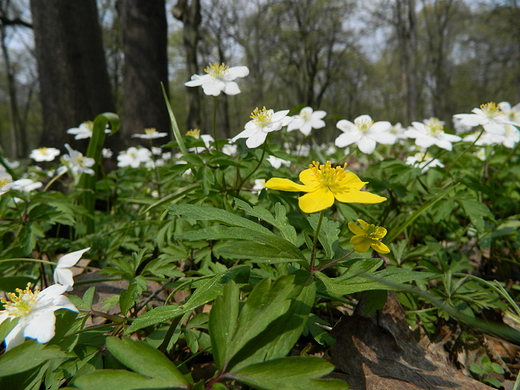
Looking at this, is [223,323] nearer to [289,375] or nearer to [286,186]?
[289,375]

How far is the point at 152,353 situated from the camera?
0.67 metres

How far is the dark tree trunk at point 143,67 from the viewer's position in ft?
15.6

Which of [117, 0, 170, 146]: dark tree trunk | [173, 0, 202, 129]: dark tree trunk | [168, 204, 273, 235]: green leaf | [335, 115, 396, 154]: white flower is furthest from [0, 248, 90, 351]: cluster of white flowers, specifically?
[173, 0, 202, 129]: dark tree trunk

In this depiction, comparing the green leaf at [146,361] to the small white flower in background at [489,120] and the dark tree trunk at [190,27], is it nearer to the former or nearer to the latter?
the small white flower in background at [489,120]

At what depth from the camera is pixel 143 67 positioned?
4887 mm

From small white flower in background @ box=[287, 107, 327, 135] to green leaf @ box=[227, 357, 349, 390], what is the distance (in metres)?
1.57

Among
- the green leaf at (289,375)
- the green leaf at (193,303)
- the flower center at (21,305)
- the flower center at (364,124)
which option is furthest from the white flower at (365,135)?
the flower center at (21,305)

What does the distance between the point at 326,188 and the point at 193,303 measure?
0.45 m

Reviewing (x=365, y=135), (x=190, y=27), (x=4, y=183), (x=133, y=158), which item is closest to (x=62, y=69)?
(x=133, y=158)

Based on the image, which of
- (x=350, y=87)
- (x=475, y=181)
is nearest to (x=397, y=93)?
(x=350, y=87)

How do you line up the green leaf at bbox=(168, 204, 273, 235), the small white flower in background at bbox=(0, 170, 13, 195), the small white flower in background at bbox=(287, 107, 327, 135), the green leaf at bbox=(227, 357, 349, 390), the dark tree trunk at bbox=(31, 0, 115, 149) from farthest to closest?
1. the dark tree trunk at bbox=(31, 0, 115, 149)
2. the small white flower in background at bbox=(287, 107, 327, 135)
3. the small white flower in background at bbox=(0, 170, 13, 195)
4. the green leaf at bbox=(168, 204, 273, 235)
5. the green leaf at bbox=(227, 357, 349, 390)

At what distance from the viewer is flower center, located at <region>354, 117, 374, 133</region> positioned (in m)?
1.70

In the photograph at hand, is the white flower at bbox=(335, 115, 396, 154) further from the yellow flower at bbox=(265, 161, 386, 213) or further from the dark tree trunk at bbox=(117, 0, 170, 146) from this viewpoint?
the dark tree trunk at bbox=(117, 0, 170, 146)

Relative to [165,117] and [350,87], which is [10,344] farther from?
[350,87]
